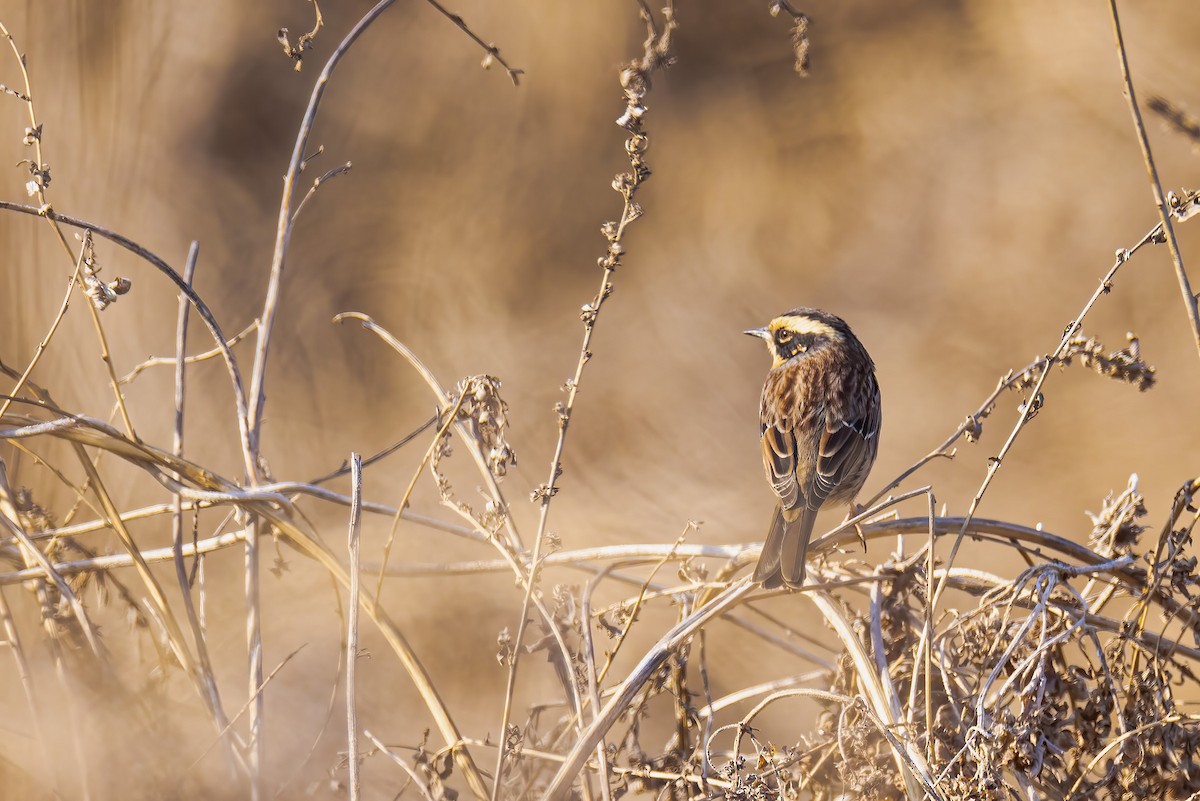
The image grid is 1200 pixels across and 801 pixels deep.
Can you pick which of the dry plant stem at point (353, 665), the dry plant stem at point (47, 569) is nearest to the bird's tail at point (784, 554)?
the dry plant stem at point (353, 665)

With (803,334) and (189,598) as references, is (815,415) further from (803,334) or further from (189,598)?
(189,598)

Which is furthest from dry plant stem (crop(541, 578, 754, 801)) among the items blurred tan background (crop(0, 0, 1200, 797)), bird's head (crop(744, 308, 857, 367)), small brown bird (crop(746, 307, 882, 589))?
blurred tan background (crop(0, 0, 1200, 797))

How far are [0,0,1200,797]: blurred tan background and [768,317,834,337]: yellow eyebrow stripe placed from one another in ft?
3.00

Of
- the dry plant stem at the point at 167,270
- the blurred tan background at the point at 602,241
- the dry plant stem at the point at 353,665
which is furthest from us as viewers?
the blurred tan background at the point at 602,241

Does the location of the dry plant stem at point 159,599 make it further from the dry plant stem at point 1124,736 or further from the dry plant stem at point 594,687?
the dry plant stem at point 1124,736

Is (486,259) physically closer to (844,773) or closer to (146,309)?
(146,309)

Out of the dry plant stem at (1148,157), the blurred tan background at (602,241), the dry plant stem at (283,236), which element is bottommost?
the dry plant stem at (1148,157)

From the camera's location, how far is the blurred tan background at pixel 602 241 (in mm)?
4895

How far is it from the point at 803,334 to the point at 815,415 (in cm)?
47

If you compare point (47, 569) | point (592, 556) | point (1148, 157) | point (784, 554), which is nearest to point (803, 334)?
point (784, 554)

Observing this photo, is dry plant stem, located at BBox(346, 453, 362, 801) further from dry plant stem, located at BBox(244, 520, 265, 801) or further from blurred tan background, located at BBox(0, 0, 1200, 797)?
blurred tan background, located at BBox(0, 0, 1200, 797)

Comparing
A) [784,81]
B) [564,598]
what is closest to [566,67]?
[784,81]

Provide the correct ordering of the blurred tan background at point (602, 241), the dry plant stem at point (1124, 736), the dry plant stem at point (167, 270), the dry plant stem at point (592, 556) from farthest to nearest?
1. the blurred tan background at point (602, 241)
2. the dry plant stem at point (592, 556)
3. the dry plant stem at point (167, 270)
4. the dry plant stem at point (1124, 736)

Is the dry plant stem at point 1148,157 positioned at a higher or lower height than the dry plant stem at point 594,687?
higher
